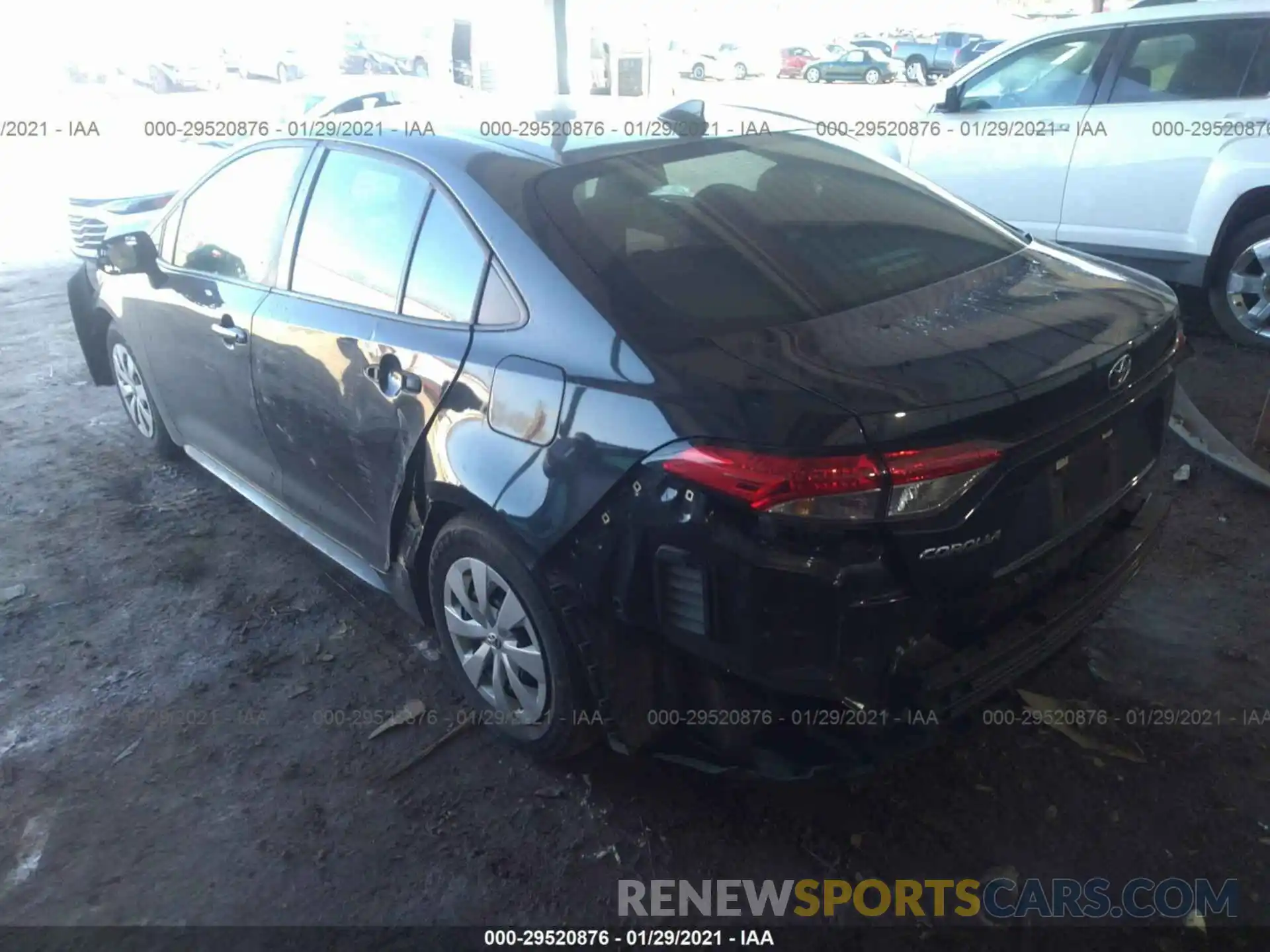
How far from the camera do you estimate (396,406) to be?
274 centimetres

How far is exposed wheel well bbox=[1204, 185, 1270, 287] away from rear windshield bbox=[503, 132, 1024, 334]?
3111mm

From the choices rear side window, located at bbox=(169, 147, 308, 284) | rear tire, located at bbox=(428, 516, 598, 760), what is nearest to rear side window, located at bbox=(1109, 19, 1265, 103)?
rear side window, located at bbox=(169, 147, 308, 284)

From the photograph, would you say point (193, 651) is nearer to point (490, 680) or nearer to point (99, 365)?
point (490, 680)

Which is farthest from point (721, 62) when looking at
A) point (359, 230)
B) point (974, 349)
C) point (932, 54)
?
point (974, 349)

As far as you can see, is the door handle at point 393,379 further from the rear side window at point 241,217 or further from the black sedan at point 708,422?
the rear side window at point 241,217

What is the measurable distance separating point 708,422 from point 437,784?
4.76ft

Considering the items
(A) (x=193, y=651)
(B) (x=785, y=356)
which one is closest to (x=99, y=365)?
(A) (x=193, y=651)

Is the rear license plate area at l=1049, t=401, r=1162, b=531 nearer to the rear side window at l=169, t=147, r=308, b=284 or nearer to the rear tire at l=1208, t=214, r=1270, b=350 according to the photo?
the rear side window at l=169, t=147, r=308, b=284

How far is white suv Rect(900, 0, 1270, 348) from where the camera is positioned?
520 cm

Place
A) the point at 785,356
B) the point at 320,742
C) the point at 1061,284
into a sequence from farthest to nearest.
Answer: the point at 320,742 → the point at 1061,284 → the point at 785,356

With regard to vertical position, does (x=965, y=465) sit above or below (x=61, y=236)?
above

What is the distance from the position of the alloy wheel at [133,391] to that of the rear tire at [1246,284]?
570 centimetres

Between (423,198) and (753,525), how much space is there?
1472 mm

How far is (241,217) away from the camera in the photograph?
3623mm
